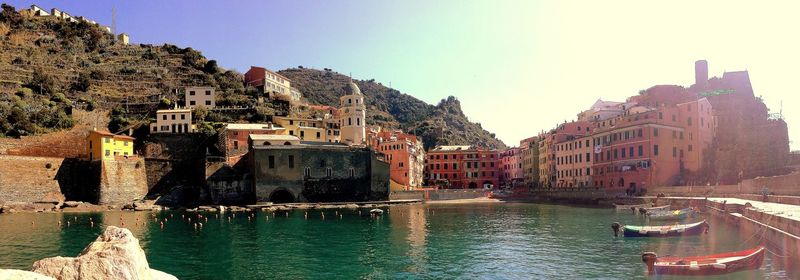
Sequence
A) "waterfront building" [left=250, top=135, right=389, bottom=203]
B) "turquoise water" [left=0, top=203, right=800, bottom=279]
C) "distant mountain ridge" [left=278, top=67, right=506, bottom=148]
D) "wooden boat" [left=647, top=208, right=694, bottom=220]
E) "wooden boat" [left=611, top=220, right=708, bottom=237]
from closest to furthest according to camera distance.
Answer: "turquoise water" [left=0, top=203, right=800, bottom=279] < "wooden boat" [left=611, top=220, right=708, bottom=237] < "wooden boat" [left=647, top=208, right=694, bottom=220] < "waterfront building" [left=250, top=135, right=389, bottom=203] < "distant mountain ridge" [left=278, top=67, right=506, bottom=148]

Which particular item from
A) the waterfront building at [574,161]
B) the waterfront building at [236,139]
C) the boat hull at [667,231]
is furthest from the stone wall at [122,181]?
the waterfront building at [574,161]

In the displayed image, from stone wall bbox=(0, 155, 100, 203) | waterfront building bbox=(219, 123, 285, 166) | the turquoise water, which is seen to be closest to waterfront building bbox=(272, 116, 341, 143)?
waterfront building bbox=(219, 123, 285, 166)

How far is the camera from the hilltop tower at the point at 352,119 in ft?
252

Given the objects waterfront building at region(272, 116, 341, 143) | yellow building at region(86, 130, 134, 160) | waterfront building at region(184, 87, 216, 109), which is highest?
waterfront building at region(184, 87, 216, 109)

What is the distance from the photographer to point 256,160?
60.1 metres

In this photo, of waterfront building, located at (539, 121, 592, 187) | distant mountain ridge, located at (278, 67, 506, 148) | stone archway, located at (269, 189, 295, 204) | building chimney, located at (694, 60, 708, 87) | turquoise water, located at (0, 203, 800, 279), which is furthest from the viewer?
distant mountain ridge, located at (278, 67, 506, 148)

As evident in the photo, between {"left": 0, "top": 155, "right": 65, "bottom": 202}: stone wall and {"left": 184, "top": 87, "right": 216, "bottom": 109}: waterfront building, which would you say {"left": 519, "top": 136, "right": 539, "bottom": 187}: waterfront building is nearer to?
{"left": 184, "top": 87, "right": 216, "bottom": 109}: waterfront building

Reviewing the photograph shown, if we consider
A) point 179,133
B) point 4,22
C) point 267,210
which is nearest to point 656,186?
point 267,210

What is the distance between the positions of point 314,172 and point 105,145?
24177 mm

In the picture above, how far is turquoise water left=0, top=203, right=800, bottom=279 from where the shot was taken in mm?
20922

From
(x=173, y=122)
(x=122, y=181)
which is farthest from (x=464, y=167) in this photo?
(x=122, y=181)

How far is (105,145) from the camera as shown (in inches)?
2313

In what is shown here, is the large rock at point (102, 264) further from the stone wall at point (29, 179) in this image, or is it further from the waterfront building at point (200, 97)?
the waterfront building at point (200, 97)

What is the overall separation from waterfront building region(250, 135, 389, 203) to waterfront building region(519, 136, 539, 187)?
33.3m
